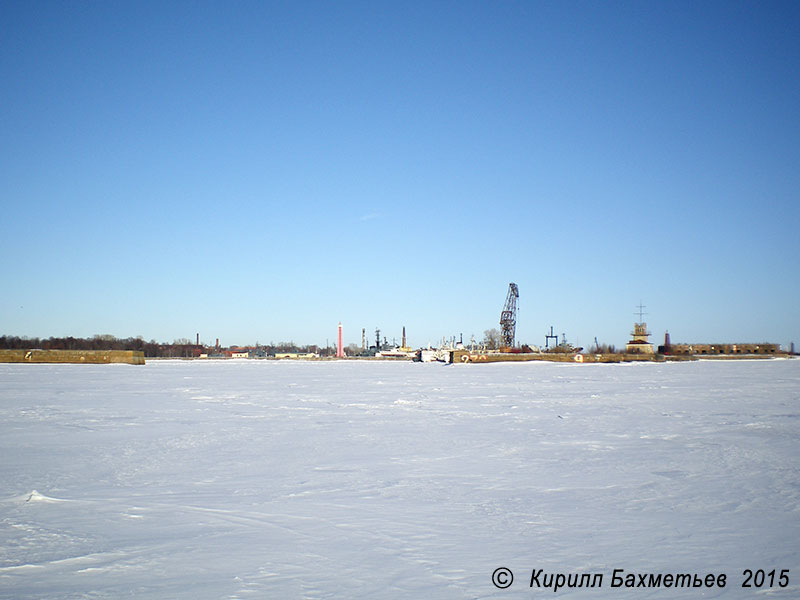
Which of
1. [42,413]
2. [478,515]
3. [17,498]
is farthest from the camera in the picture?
[42,413]

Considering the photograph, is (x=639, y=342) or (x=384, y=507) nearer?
(x=384, y=507)

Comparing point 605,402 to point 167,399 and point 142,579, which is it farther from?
point 142,579

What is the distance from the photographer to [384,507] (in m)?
5.52

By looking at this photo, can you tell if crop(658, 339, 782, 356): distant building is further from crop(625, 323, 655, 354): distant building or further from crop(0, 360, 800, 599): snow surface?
crop(0, 360, 800, 599): snow surface

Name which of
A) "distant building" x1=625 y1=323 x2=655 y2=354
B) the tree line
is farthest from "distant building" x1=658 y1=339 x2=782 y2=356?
the tree line

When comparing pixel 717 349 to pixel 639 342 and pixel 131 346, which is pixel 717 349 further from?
pixel 131 346

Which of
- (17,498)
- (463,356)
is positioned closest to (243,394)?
(17,498)

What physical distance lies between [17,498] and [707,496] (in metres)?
6.70

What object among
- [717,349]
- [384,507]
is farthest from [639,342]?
[384,507]

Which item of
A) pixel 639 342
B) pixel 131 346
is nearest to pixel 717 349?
pixel 639 342

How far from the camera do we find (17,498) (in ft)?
19.1

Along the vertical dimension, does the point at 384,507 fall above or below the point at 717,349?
above

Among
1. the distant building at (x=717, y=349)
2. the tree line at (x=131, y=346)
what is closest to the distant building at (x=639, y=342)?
the distant building at (x=717, y=349)

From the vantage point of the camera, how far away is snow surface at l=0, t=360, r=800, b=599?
12.8ft
